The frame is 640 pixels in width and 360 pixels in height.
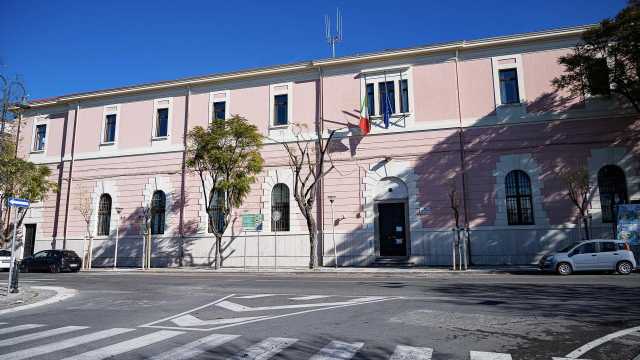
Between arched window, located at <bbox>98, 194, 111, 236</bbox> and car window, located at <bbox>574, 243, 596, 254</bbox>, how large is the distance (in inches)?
Answer: 1048

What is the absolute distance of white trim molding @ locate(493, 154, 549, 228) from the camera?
70.3 ft

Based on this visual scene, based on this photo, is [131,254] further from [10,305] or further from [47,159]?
[10,305]

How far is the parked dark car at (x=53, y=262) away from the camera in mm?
24156

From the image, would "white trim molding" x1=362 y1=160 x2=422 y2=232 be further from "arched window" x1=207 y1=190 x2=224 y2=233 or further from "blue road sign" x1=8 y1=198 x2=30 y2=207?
"blue road sign" x1=8 y1=198 x2=30 y2=207

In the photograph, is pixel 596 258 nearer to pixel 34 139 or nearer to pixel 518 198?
pixel 518 198

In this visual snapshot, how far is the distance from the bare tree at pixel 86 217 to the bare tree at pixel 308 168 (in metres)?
13.2

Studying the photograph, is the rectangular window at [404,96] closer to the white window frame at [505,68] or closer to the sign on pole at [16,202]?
the white window frame at [505,68]

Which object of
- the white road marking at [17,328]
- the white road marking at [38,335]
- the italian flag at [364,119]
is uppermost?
the italian flag at [364,119]

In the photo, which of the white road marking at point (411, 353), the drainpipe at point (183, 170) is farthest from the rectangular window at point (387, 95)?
the white road marking at point (411, 353)

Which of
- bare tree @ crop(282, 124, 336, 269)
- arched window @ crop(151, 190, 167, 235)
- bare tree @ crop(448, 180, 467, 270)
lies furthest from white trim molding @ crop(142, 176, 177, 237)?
bare tree @ crop(448, 180, 467, 270)

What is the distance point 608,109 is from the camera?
2117 centimetres

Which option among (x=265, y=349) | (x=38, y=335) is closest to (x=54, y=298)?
(x=38, y=335)

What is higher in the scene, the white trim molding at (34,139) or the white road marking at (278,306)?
the white trim molding at (34,139)

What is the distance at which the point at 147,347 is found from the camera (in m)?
6.35
